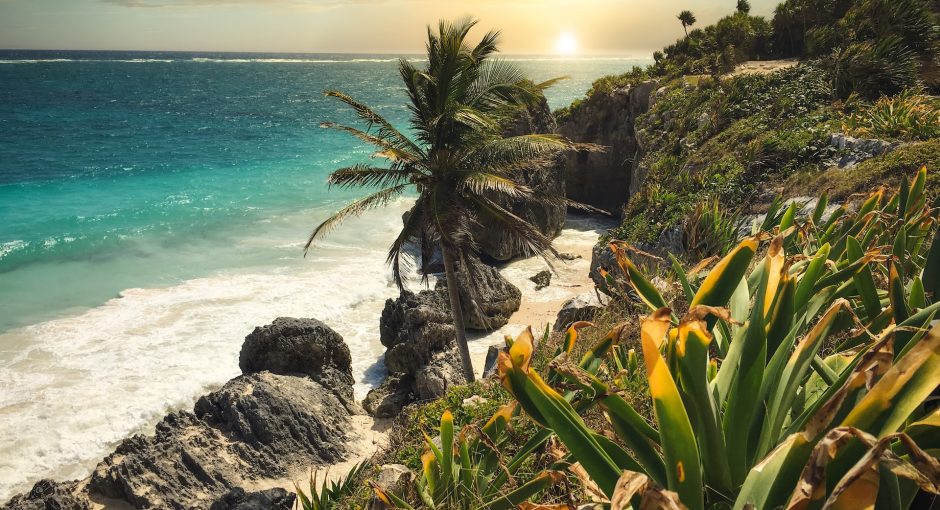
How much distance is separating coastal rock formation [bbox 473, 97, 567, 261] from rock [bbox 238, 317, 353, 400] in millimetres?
10685

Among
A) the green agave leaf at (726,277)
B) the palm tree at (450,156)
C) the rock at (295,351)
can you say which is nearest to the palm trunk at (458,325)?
the palm tree at (450,156)

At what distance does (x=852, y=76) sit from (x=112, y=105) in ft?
284

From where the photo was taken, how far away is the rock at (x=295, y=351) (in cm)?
1344

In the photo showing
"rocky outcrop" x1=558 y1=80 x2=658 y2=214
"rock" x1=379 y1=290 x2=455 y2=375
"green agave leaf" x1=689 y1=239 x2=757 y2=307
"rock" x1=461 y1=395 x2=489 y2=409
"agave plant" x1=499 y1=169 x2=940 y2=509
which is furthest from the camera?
"rocky outcrop" x1=558 y1=80 x2=658 y2=214

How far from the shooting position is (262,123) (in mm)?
68688

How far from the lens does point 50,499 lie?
941cm

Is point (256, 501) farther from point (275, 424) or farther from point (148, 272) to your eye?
point (148, 272)

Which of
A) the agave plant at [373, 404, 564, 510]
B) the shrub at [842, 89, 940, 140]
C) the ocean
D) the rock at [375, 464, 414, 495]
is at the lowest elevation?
the ocean

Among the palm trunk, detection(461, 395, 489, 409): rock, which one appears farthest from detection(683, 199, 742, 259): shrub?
the palm trunk

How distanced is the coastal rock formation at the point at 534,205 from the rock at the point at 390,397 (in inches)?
392

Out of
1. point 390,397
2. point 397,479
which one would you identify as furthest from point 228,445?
point 397,479

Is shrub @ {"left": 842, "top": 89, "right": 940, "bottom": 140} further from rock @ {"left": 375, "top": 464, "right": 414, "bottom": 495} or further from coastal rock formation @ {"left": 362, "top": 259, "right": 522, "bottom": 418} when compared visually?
rock @ {"left": 375, "top": 464, "right": 414, "bottom": 495}

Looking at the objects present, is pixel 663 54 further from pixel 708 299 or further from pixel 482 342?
pixel 708 299

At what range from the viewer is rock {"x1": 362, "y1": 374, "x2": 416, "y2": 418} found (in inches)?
536
